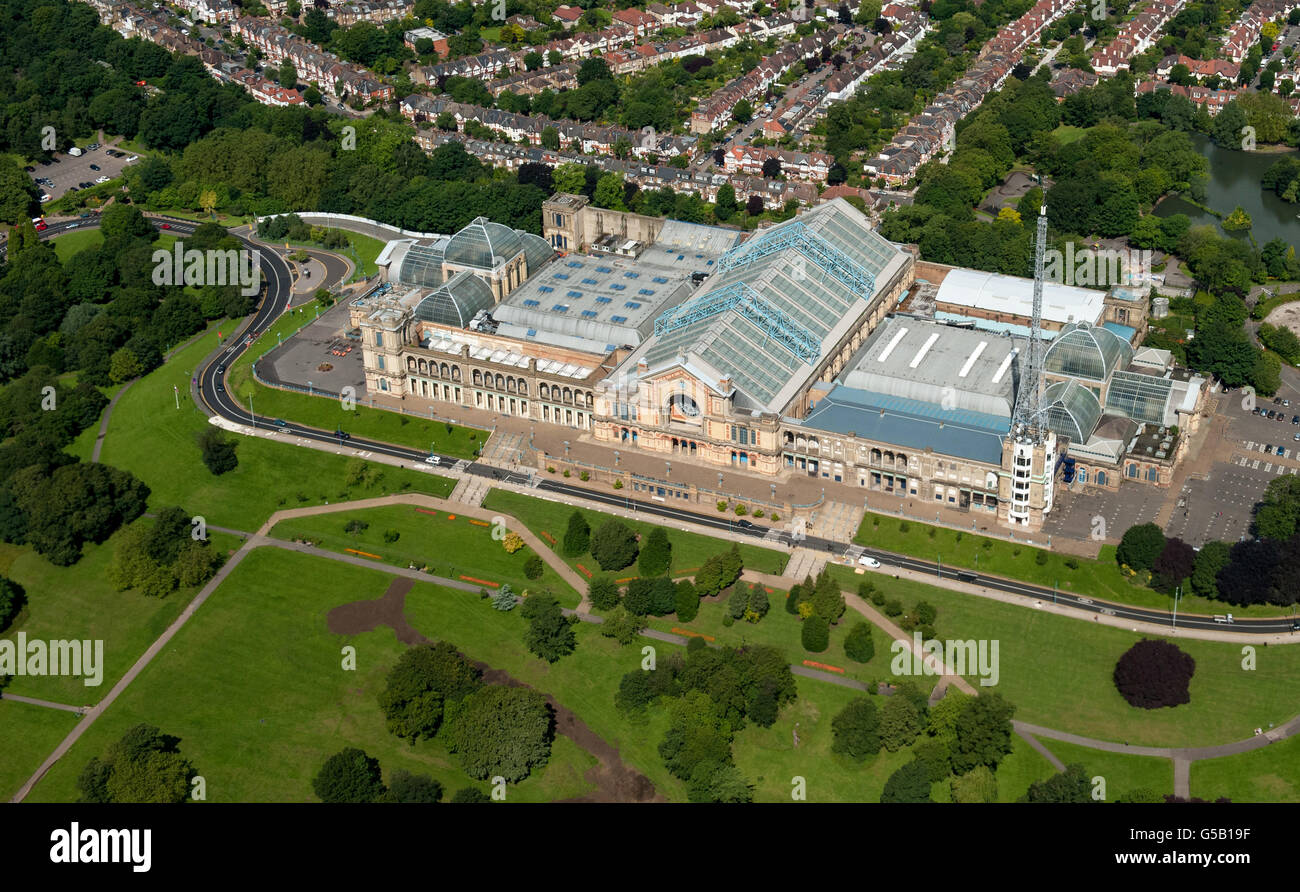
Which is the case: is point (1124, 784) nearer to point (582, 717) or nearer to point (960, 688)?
point (960, 688)

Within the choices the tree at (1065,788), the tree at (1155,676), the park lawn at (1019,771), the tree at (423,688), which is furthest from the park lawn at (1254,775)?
the tree at (423,688)

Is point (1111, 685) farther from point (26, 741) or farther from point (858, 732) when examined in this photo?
point (26, 741)

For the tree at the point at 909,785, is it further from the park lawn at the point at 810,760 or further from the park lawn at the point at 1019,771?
the park lawn at the point at 1019,771

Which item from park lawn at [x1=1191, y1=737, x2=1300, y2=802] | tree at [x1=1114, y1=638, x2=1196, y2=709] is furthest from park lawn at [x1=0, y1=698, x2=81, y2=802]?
park lawn at [x1=1191, y1=737, x2=1300, y2=802]

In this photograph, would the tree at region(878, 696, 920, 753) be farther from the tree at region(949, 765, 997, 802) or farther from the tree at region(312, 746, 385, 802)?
the tree at region(312, 746, 385, 802)

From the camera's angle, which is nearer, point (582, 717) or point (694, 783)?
point (694, 783)

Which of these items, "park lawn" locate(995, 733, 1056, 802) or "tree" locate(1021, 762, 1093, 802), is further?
"park lawn" locate(995, 733, 1056, 802)
